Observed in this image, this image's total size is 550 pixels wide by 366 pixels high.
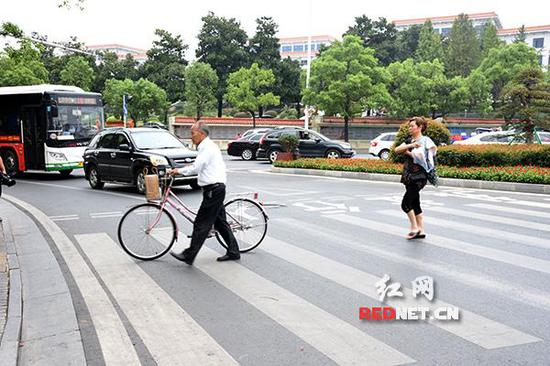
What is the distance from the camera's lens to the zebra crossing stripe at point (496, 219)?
898cm

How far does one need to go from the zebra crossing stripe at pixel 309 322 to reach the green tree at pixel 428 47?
57345mm

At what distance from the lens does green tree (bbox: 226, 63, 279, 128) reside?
44219 mm

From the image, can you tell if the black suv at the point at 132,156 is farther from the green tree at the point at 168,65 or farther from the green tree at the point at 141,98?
the green tree at the point at 168,65

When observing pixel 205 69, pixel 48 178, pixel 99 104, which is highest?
pixel 205 69

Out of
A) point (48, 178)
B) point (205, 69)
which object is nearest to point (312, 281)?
point (48, 178)

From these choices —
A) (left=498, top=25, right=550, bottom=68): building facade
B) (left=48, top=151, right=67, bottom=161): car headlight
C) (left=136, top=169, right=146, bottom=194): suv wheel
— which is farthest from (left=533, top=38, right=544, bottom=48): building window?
(left=136, top=169, right=146, bottom=194): suv wheel

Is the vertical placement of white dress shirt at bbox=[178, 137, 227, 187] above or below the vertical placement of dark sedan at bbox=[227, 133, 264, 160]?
above

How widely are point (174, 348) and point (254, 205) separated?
11.5 ft

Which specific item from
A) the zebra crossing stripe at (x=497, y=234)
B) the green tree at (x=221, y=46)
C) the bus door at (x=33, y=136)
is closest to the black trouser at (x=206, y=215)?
the zebra crossing stripe at (x=497, y=234)

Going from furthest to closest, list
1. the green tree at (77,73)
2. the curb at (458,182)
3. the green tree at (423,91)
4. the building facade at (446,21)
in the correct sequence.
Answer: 1. the building facade at (446,21)
2. the green tree at (77,73)
3. the green tree at (423,91)
4. the curb at (458,182)

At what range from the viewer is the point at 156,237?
7.23 meters

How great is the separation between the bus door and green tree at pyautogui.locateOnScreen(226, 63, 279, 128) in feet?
85.3

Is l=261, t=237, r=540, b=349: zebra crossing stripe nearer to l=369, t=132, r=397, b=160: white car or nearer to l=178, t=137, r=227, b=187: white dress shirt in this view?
l=178, t=137, r=227, b=187: white dress shirt

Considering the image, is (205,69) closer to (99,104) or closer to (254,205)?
(99,104)
